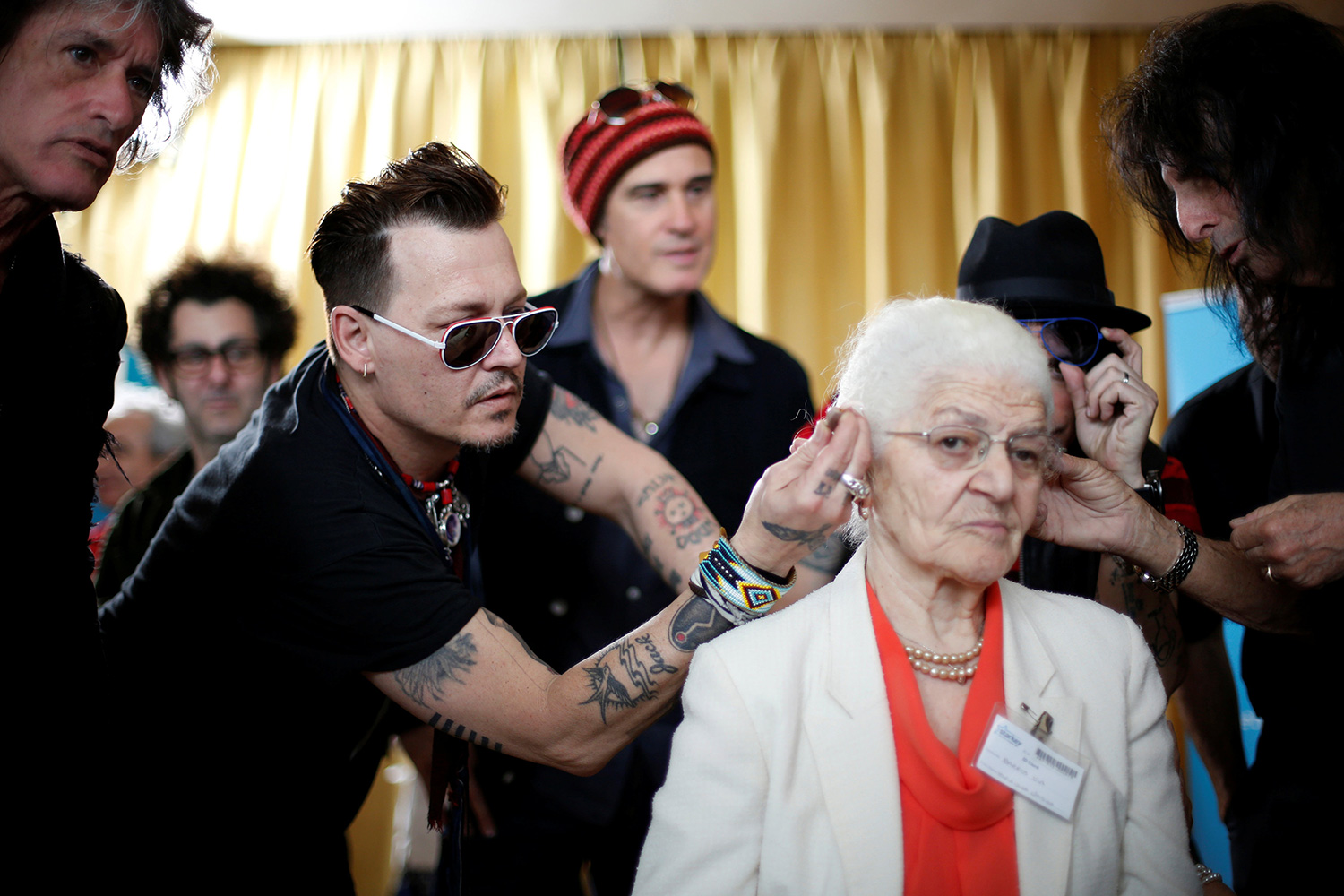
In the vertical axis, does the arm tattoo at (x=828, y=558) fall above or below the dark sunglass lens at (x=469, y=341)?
below

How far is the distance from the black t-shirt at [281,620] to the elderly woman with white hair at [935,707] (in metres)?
0.53

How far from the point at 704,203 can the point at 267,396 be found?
4.35 ft

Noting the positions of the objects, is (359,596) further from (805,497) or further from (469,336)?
(805,497)

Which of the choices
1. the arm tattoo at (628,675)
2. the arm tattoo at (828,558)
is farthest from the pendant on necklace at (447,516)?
the arm tattoo at (828,558)

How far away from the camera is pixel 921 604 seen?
4.91 ft

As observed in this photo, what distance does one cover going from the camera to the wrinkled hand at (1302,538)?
156cm

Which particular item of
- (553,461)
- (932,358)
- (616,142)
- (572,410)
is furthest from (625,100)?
(932,358)

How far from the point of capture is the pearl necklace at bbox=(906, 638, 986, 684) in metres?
1.46

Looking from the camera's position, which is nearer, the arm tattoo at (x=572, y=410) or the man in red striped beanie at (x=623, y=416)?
the arm tattoo at (x=572, y=410)

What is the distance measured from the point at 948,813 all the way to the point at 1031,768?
0.15m

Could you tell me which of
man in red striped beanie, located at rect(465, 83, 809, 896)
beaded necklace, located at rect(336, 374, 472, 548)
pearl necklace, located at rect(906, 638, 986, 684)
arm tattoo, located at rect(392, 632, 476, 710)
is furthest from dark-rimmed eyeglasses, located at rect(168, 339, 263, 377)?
pearl necklace, located at rect(906, 638, 986, 684)

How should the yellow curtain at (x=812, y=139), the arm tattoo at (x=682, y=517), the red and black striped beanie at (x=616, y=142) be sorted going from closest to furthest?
the arm tattoo at (x=682, y=517)
the red and black striped beanie at (x=616, y=142)
the yellow curtain at (x=812, y=139)

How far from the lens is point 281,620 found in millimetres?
1661

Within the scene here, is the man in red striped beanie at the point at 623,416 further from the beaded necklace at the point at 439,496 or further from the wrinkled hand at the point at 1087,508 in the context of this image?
the wrinkled hand at the point at 1087,508
